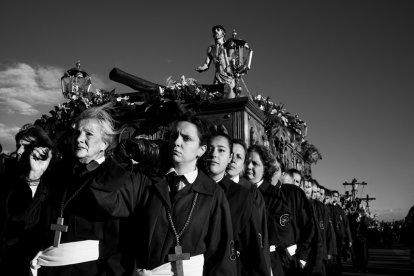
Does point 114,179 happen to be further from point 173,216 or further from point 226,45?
point 226,45

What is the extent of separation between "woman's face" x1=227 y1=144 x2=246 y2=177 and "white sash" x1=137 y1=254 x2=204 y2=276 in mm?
1413

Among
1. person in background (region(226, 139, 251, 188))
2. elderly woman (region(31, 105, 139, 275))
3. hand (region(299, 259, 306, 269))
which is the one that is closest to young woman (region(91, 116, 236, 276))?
elderly woman (region(31, 105, 139, 275))

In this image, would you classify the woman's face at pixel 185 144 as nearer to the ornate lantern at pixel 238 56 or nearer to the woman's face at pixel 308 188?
the ornate lantern at pixel 238 56

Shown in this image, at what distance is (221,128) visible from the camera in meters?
5.59

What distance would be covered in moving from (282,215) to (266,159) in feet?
2.25

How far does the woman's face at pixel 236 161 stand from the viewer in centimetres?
396

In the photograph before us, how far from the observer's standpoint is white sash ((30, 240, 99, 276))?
8.21 ft

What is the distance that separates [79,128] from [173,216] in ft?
3.09

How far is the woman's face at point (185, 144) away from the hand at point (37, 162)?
3.89ft

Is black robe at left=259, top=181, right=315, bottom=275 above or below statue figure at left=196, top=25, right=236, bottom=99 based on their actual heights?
below

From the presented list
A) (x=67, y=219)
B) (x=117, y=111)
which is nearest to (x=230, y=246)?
(x=67, y=219)

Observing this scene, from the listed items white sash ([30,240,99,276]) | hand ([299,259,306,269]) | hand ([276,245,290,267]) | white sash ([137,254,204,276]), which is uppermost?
white sash ([30,240,99,276])

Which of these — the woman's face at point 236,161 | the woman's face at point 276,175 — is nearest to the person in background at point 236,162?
the woman's face at point 236,161

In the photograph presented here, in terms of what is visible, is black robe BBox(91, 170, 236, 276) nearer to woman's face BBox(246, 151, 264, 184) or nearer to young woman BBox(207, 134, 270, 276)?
young woman BBox(207, 134, 270, 276)
